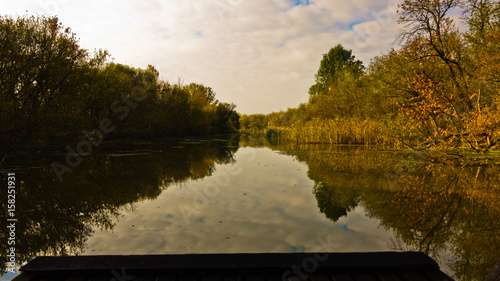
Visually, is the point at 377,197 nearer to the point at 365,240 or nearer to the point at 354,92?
the point at 365,240

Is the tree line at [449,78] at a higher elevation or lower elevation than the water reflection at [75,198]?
higher

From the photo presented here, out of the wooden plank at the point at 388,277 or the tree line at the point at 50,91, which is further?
the tree line at the point at 50,91

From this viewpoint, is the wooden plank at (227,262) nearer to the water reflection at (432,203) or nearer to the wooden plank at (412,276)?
the wooden plank at (412,276)

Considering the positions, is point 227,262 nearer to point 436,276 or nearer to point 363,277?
point 363,277

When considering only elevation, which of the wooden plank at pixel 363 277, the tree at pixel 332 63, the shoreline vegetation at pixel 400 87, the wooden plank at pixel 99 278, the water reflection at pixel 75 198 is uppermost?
the tree at pixel 332 63

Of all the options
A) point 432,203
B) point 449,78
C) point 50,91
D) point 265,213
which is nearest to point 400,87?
point 449,78

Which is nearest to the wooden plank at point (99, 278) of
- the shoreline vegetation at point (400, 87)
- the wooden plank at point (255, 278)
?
the wooden plank at point (255, 278)

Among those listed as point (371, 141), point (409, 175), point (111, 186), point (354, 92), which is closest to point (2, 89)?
point (111, 186)

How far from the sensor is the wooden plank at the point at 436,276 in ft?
7.75

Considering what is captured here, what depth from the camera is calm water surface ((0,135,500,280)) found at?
12.4 ft

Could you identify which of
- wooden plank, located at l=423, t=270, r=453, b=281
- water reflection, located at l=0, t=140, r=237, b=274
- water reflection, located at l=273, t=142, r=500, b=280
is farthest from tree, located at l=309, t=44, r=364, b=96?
wooden plank, located at l=423, t=270, r=453, b=281

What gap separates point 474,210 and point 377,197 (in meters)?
1.79

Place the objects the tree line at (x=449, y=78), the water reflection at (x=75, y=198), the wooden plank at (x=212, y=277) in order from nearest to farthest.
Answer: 1. the wooden plank at (x=212, y=277)
2. the water reflection at (x=75, y=198)
3. the tree line at (x=449, y=78)

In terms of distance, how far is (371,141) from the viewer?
1912 cm
